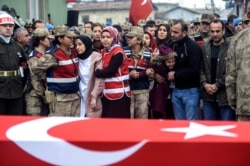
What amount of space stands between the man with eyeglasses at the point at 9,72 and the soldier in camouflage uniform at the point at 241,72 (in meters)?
2.77

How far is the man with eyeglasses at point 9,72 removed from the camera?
19.7ft

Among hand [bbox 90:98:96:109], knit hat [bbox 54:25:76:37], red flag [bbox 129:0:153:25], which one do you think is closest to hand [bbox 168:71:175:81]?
hand [bbox 90:98:96:109]

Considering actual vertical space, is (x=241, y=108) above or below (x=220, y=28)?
below

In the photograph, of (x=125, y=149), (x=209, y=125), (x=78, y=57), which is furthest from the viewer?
(x=78, y=57)

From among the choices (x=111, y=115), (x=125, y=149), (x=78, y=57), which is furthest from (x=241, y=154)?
(x=78, y=57)

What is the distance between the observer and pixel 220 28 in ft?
A: 18.3

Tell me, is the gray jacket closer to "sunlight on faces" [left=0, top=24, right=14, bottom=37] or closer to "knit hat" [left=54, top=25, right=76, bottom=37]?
"knit hat" [left=54, top=25, right=76, bottom=37]

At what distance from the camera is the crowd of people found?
18.2 feet

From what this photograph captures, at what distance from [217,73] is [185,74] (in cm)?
39

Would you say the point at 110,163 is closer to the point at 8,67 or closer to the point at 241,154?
the point at 241,154

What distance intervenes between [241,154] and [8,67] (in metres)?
4.20

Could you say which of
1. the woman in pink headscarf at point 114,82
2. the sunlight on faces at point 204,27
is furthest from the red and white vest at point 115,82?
the sunlight on faces at point 204,27

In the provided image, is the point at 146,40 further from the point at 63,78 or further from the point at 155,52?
the point at 63,78

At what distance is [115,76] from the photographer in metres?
5.51
